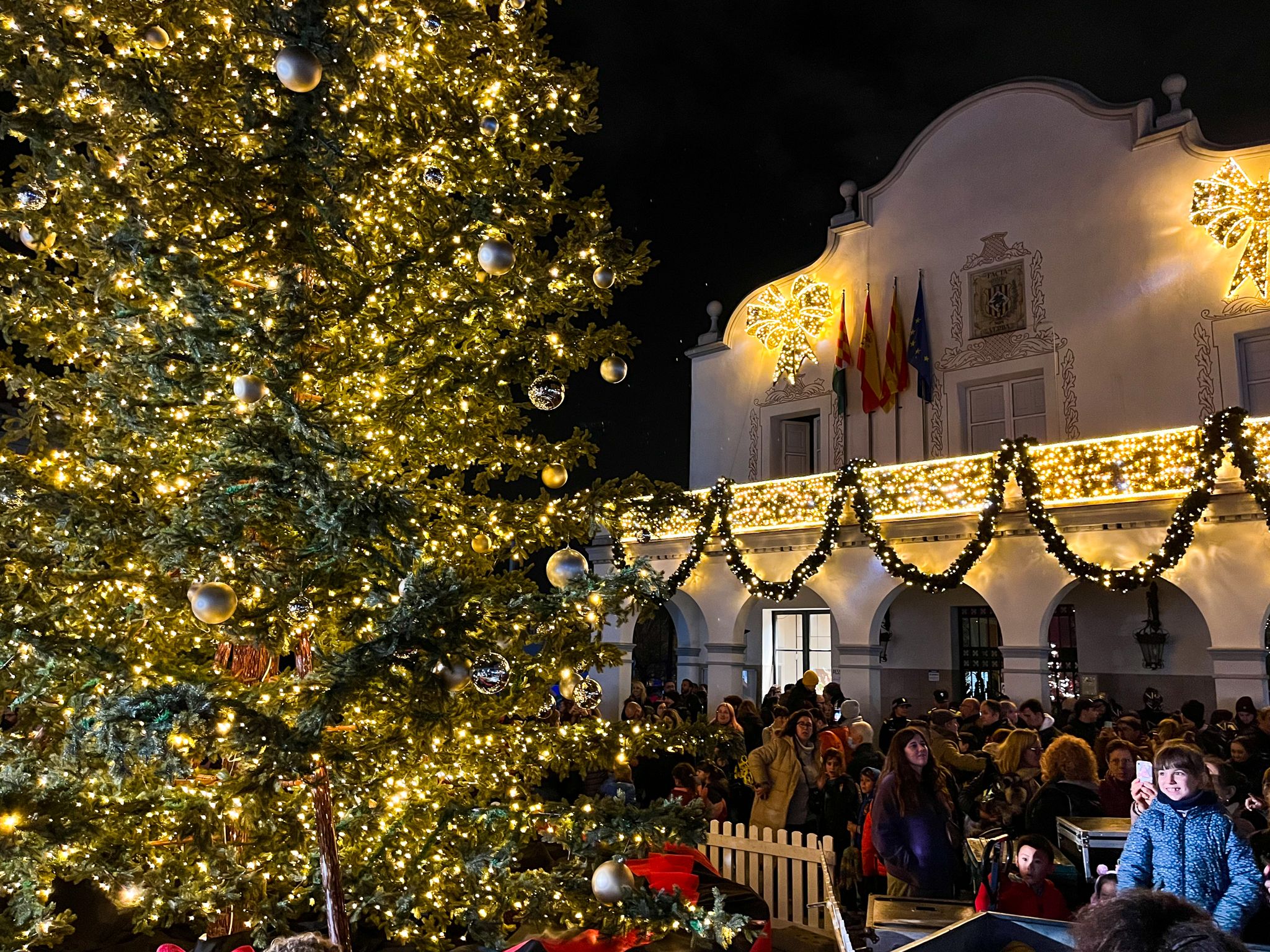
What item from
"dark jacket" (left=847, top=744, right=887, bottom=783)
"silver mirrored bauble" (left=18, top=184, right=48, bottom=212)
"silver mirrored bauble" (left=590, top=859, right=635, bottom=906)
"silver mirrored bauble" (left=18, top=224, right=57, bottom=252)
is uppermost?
"silver mirrored bauble" (left=18, top=184, right=48, bottom=212)

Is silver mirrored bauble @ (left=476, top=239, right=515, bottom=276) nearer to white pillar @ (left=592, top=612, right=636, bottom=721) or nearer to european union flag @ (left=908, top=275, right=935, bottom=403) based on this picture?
european union flag @ (left=908, top=275, right=935, bottom=403)

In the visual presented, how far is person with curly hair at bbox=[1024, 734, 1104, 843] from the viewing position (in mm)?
6973

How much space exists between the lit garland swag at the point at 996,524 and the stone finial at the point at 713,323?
5.08m

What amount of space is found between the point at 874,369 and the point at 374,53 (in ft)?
52.7

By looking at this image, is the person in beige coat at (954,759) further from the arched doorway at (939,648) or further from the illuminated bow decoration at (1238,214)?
the illuminated bow decoration at (1238,214)

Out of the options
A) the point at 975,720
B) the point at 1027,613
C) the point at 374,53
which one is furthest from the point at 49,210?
the point at 1027,613

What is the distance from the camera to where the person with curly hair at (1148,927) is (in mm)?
2023

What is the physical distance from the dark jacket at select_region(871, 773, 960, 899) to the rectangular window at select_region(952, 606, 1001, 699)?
14.8m

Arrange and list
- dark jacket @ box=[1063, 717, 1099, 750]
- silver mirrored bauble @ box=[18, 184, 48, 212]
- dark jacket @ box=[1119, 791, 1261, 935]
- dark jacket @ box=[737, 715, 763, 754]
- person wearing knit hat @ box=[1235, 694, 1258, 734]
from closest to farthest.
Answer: silver mirrored bauble @ box=[18, 184, 48, 212]
dark jacket @ box=[1119, 791, 1261, 935]
person wearing knit hat @ box=[1235, 694, 1258, 734]
dark jacket @ box=[1063, 717, 1099, 750]
dark jacket @ box=[737, 715, 763, 754]

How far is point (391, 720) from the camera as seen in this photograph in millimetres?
4043

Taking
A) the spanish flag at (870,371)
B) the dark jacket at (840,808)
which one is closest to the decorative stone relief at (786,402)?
the spanish flag at (870,371)

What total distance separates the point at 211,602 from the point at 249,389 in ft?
2.86

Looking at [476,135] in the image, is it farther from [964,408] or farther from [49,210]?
[964,408]

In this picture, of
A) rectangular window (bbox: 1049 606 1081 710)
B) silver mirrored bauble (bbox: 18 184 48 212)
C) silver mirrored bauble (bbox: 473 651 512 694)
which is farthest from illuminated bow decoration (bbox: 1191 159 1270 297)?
silver mirrored bauble (bbox: 18 184 48 212)
